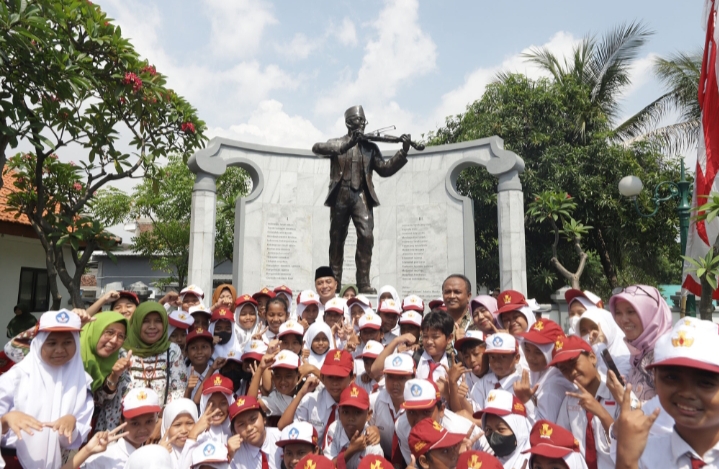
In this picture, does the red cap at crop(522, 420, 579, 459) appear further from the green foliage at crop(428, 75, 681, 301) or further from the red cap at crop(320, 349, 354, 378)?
the green foliage at crop(428, 75, 681, 301)

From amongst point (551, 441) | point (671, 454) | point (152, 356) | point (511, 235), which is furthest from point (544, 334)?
point (511, 235)

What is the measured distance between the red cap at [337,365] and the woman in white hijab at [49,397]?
1531 millimetres

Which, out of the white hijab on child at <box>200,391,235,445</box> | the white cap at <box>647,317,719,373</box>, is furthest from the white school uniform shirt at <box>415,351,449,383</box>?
the white cap at <box>647,317,719,373</box>

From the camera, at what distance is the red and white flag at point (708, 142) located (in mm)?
7164

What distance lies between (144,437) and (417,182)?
8746 mm

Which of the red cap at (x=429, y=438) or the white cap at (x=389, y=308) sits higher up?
the white cap at (x=389, y=308)

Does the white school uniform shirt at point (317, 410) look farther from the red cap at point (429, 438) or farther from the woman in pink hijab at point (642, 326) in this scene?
the woman in pink hijab at point (642, 326)

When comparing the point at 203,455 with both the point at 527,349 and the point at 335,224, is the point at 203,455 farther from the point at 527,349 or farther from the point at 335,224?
the point at 335,224

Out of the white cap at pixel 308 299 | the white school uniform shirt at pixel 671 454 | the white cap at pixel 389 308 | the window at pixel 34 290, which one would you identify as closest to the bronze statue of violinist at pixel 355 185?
the white cap at pixel 308 299

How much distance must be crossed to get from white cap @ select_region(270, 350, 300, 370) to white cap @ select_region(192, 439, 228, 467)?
865mm

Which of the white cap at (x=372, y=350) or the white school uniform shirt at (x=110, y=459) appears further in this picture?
the white cap at (x=372, y=350)

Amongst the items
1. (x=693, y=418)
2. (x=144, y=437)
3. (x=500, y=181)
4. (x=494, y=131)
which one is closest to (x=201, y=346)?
(x=144, y=437)

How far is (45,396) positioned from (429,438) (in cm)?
215

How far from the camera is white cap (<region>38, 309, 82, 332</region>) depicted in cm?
298
